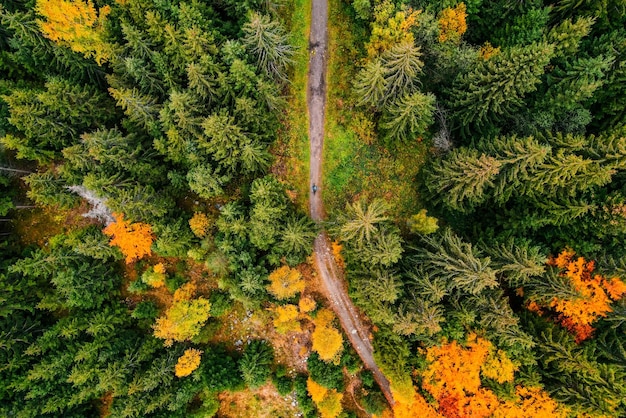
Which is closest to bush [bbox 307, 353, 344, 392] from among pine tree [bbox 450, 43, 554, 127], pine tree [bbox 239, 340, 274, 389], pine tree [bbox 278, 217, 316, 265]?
pine tree [bbox 239, 340, 274, 389]

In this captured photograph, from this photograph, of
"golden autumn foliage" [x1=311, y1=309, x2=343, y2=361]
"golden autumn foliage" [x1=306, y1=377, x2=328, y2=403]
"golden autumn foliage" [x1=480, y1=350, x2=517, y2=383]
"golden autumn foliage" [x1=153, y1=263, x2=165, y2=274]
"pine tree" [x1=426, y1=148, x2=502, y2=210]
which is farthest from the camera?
"golden autumn foliage" [x1=153, y1=263, x2=165, y2=274]

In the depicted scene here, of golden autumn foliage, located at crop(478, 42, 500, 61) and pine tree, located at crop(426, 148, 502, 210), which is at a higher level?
golden autumn foliage, located at crop(478, 42, 500, 61)

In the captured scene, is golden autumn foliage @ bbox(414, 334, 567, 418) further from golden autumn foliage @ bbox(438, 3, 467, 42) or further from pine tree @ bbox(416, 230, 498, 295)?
golden autumn foliage @ bbox(438, 3, 467, 42)

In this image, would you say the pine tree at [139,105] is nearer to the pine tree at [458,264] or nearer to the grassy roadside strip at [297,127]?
the grassy roadside strip at [297,127]

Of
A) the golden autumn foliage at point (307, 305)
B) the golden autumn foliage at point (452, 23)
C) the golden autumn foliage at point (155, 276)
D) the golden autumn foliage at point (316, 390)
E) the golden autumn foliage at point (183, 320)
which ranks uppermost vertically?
the golden autumn foliage at point (452, 23)

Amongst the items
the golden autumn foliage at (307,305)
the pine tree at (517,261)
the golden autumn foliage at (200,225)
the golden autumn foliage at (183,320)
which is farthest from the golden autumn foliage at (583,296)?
the golden autumn foliage at (183,320)

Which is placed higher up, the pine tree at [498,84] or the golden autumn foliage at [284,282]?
the pine tree at [498,84]

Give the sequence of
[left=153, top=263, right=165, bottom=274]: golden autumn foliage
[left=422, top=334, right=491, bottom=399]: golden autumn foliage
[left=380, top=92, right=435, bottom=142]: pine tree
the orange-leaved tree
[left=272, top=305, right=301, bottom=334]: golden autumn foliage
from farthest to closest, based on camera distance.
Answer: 1. [left=153, top=263, right=165, bottom=274]: golden autumn foliage
2. [left=272, top=305, right=301, bottom=334]: golden autumn foliage
3. the orange-leaved tree
4. [left=422, top=334, right=491, bottom=399]: golden autumn foliage
5. [left=380, top=92, right=435, bottom=142]: pine tree
